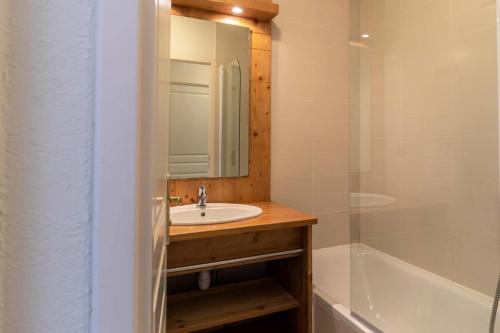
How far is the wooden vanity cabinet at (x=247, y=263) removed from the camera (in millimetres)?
1212

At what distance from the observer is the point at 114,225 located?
0.31 meters

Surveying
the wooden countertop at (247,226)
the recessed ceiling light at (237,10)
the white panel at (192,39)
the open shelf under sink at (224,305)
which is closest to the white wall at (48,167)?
the wooden countertop at (247,226)

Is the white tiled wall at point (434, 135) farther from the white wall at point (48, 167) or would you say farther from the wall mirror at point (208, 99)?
the white wall at point (48, 167)

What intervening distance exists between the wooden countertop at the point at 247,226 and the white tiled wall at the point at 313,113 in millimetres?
423

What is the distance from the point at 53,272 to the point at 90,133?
0.52 feet

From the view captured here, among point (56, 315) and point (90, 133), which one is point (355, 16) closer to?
point (90, 133)

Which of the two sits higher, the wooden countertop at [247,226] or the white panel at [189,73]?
the white panel at [189,73]

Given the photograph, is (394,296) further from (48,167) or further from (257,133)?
(48,167)

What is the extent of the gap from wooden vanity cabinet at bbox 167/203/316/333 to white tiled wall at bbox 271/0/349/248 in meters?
0.40

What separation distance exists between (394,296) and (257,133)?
128 cm

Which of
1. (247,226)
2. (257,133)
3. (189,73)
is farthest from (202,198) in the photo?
(189,73)

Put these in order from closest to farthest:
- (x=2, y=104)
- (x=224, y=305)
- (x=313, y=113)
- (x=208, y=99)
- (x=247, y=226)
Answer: (x=2, y=104) → (x=247, y=226) → (x=224, y=305) → (x=208, y=99) → (x=313, y=113)

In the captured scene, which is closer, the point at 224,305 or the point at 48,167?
the point at 48,167

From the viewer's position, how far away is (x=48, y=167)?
0.30 metres
